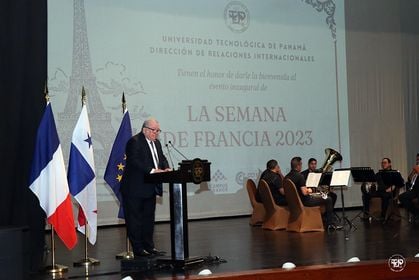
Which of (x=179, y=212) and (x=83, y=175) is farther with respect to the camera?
(x=83, y=175)

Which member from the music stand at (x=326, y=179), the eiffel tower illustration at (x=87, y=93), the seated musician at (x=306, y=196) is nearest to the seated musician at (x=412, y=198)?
the music stand at (x=326, y=179)

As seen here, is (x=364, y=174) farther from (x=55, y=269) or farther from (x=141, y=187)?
(x=55, y=269)

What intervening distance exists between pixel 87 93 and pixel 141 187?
18.1 ft

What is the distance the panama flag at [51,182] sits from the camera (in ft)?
22.6

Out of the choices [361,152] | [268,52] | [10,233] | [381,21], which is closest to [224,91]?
[268,52]

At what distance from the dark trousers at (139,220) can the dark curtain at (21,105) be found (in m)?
1.18

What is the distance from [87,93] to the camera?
1213cm

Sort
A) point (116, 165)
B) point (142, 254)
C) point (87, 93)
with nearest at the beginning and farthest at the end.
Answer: point (142, 254)
point (116, 165)
point (87, 93)

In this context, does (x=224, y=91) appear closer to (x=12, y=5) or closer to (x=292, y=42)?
(x=292, y=42)

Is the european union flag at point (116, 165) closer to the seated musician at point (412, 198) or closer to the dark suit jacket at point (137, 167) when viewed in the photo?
the dark suit jacket at point (137, 167)

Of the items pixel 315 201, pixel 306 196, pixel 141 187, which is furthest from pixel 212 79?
pixel 141 187

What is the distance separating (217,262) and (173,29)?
6996mm

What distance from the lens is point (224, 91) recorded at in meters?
13.5

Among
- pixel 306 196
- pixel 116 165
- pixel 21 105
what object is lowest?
pixel 306 196
